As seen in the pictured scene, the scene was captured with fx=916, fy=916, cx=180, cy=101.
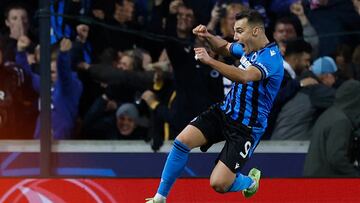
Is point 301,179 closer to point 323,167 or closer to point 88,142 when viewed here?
point 323,167

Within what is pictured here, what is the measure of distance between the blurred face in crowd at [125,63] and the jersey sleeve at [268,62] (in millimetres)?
2474

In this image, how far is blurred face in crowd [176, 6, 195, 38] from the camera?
8.80m

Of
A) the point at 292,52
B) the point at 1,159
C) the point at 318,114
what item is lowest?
the point at 1,159

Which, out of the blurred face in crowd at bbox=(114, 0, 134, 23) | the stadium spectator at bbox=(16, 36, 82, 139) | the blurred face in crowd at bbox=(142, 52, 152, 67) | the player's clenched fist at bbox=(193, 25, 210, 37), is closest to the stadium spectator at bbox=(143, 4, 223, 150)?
the blurred face in crowd at bbox=(142, 52, 152, 67)

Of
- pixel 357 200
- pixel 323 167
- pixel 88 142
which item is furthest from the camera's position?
pixel 88 142

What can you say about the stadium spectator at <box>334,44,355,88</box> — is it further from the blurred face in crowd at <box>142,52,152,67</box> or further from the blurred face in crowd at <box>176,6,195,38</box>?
the blurred face in crowd at <box>142,52,152,67</box>

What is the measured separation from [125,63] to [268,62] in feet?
8.60

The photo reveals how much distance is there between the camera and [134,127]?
888 cm

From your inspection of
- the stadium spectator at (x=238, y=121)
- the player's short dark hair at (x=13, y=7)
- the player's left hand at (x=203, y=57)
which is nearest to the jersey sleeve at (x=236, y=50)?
the stadium spectator at (x=238, y=121)

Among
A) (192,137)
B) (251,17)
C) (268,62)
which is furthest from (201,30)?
(192,137)

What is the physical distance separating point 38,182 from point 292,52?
2719 mm

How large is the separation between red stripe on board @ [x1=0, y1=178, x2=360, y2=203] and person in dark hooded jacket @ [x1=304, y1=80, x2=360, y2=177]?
0.42 meters

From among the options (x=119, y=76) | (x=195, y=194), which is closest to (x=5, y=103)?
(x=119, y=76)

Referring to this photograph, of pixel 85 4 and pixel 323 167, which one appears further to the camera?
pixel 85 4
